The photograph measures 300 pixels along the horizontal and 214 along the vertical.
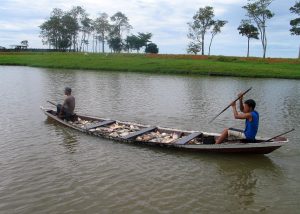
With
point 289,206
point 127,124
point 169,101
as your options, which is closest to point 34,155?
point 127,124

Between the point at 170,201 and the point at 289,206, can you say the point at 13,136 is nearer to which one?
the point at 170,201

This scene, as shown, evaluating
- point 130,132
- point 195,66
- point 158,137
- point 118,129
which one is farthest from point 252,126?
point 195,66

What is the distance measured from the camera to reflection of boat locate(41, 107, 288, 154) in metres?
11.9

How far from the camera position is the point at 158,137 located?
45.5 feet

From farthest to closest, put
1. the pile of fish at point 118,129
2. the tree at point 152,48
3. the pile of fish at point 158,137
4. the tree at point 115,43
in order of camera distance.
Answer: the tree at point 115,43, the tree at point 152,48, the pile of fish at point 118,129, the pile of fish at point 158,137

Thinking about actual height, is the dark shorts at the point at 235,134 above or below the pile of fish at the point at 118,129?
above

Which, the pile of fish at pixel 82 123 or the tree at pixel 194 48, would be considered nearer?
the pile of fish at pixel 82 123

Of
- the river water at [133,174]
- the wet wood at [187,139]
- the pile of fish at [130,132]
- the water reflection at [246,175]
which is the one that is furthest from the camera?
the pile of fish at [130,132]

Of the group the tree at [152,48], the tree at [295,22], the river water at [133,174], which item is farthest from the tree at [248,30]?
the river water at [133,174]

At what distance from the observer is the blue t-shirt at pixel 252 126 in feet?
39.1

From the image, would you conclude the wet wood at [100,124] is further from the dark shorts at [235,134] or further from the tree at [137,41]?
the tree at [137,41]

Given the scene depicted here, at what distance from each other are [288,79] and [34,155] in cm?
3751

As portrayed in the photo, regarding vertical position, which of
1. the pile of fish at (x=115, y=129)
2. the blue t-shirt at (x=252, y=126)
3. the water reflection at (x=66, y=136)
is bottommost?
the water reflection at (x=66, y=136)

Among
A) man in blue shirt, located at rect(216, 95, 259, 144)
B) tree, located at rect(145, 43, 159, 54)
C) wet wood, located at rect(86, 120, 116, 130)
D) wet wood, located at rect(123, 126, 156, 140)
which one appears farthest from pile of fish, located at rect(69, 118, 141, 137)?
tree, located at rect(145, 43, 159, 54)
